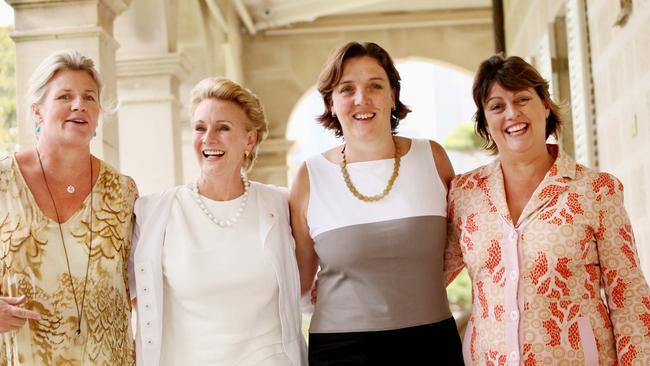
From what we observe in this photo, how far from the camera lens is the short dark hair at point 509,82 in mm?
2400

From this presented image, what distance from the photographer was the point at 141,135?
607 cm

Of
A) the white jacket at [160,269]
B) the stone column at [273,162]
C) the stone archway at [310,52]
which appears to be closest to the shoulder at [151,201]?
the white jacket at [160,269]

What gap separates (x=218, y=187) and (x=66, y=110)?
0.54 meters

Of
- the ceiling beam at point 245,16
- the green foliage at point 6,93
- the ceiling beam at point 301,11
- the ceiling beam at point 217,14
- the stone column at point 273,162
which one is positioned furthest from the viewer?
the green foliage at point 6,93

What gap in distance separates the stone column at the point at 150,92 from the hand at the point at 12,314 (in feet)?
11.8

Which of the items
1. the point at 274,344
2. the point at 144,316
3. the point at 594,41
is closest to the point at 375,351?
the point at 274,344

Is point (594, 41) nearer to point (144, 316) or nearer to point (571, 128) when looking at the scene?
point (571, 128)

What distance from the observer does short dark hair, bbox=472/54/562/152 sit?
2.40 metres

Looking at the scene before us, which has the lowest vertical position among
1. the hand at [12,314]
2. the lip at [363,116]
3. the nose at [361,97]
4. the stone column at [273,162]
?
the hand at [12,314]

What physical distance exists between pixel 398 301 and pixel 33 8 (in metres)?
2.58

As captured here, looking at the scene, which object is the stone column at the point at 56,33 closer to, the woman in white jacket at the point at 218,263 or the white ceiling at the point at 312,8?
the woman in white jacket at the point at 218,263

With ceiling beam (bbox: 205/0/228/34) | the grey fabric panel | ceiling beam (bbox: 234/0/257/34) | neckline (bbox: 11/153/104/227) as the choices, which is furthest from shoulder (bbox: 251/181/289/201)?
ceiling beam (bbox: 234/0/257/34)

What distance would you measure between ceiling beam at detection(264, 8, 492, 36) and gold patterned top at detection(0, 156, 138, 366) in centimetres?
793

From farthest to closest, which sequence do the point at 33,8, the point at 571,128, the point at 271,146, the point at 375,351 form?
1. the point at 271,146
2. the point at 571,128
3. the point at 33,8
4. the point at 375,351
